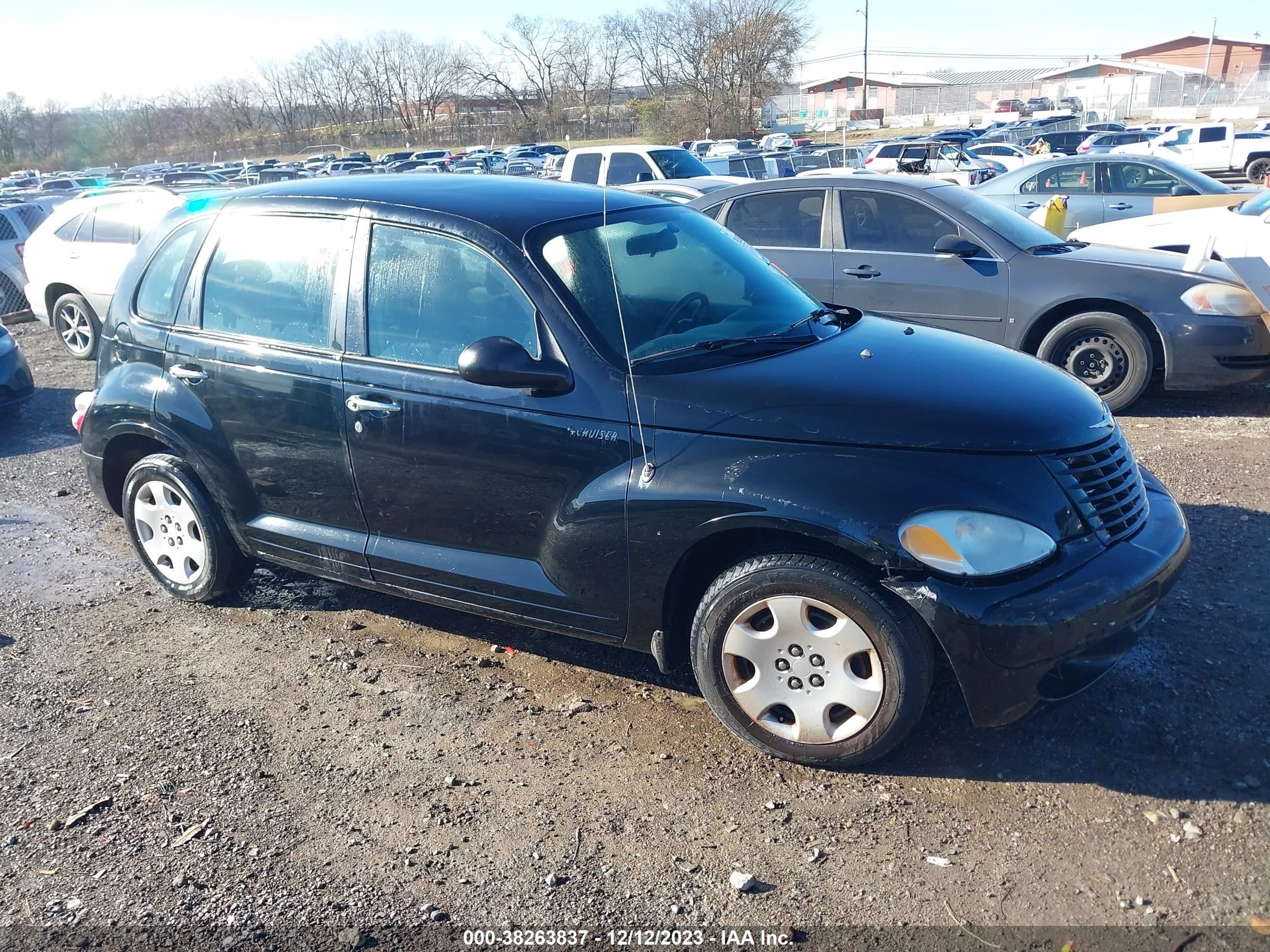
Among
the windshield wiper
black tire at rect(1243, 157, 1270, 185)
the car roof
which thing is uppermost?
the car roof

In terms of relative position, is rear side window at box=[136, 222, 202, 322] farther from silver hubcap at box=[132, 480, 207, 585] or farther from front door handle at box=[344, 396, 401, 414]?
front door handle at box=[344, 396, 401, 414]

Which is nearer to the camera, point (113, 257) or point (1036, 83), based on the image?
point (113, 257)

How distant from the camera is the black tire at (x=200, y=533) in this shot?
4.61 metres

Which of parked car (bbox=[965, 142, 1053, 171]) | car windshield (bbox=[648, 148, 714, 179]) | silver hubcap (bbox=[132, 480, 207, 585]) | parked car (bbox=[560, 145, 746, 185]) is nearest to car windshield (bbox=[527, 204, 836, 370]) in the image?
silver hubcap (bbox=[132, 480, 207, 585])

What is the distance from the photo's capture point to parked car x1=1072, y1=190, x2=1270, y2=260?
26.6 ft

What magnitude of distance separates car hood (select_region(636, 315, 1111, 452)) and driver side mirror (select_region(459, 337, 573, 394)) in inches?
11.9

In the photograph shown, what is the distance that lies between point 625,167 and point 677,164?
948mm

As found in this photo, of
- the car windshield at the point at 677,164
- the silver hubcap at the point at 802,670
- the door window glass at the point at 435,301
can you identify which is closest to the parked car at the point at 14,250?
the car windshield at the point at 677,164

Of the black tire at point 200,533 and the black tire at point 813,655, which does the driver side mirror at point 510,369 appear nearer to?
the black tire at point 813,655

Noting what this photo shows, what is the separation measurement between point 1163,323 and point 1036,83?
285ft

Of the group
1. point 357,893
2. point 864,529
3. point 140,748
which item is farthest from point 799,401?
point 140,748

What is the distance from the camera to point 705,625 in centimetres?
336

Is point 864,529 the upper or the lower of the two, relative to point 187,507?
upper

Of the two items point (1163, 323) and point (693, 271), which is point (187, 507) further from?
point (1163, 323)
